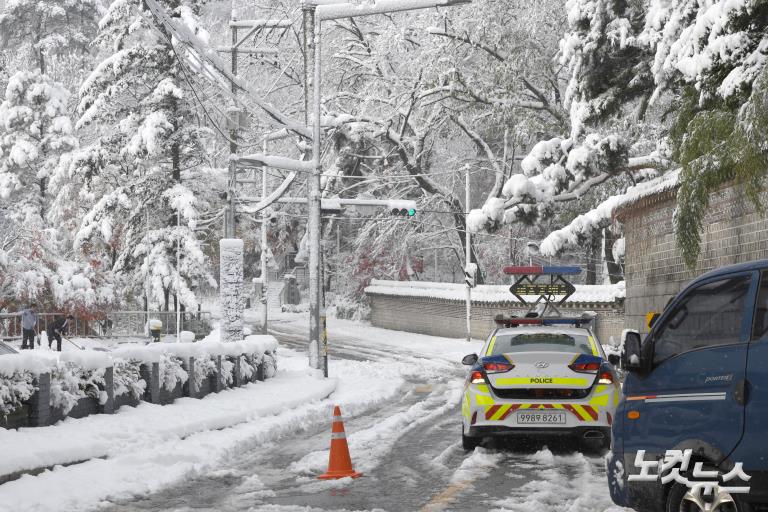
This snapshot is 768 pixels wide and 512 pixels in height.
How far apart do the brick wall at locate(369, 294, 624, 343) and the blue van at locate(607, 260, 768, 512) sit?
28763mm

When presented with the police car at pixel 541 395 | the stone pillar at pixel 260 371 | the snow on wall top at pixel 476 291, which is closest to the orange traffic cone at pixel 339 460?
the police car at pixel 541 395

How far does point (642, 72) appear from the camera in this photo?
20406 mm

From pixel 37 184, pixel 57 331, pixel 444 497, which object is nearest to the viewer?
pixel 444 497

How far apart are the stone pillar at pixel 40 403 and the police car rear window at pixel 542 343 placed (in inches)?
215

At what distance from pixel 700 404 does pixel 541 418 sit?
5.09m

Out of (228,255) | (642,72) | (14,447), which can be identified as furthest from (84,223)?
(14,447)

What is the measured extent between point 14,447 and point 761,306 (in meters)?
7.94

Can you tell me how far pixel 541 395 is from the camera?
11.7 meters

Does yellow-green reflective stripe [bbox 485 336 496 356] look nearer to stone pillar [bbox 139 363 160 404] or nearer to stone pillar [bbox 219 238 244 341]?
stone pillar [bbox 139 363 160 404]

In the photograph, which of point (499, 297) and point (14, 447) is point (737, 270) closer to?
point (14, 447)

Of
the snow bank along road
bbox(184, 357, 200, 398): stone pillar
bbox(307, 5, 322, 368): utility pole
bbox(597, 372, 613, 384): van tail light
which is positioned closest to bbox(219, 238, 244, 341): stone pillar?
bbox(307, 5, 322, 368): utility pole

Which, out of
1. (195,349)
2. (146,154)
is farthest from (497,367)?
(146,154)

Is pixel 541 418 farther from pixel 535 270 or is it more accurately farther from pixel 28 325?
pixel 28 325

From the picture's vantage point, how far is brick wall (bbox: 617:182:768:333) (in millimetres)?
14781
